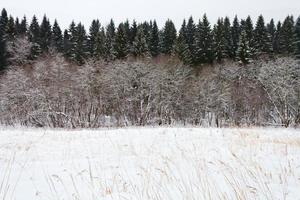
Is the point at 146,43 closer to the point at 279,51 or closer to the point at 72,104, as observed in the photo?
the point at 279,51

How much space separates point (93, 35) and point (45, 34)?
10424 mm

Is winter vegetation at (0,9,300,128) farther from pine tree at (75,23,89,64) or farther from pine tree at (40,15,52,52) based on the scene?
pine tree at (40,15,52,52)

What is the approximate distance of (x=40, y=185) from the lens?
504 cm

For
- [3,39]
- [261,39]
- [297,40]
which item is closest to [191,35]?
[261,39]

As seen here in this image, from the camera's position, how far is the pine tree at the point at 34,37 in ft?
214

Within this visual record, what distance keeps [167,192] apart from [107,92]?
124 ft

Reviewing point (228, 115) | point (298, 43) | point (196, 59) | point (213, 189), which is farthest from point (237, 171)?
point (298, 43)

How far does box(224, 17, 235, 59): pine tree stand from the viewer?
67.4 metres

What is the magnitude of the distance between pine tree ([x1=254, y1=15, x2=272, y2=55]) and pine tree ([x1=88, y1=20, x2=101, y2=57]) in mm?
32981

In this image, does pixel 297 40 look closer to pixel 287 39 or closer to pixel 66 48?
pixel 287 39

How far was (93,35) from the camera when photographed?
73.4 metres

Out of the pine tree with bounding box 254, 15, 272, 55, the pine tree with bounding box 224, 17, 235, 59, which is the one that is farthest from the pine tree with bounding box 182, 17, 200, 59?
the pine tree with bounding box 254, 15, 272, 55

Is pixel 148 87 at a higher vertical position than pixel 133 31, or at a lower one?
lower

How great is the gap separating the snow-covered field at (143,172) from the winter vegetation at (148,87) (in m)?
17.1
